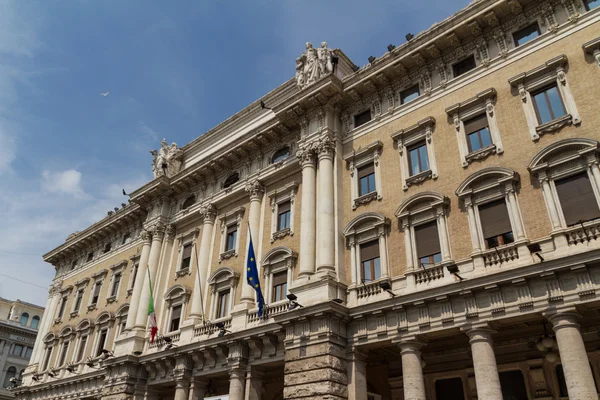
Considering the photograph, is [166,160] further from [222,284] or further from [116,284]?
[222,284]

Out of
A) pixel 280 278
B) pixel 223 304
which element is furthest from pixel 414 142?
pixel 223 304

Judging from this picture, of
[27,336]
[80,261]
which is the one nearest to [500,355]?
[80,261]

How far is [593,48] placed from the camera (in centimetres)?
1662

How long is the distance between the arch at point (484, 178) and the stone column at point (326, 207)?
5513 mm

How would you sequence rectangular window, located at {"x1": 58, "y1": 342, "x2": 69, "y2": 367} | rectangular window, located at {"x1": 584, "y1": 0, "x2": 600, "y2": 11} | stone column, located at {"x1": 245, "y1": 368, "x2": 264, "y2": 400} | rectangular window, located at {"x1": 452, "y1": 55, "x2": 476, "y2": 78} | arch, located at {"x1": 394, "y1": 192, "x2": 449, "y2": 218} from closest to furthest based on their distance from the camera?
rectangular window, located at {"x1": 584, "y1": 0, "x2": 600, "y2": 11}, arch, located at {"x1": 394, "y1": 192, "x2": 449, "y2": 218}, rectangular window, located at {"x1": 452, "y1": 55, "x2": 476, "y2": 78}, stone column, located at {"x1": 245, "y1": 368, "x2": 264, "y2": 400}, rectangular window, located at {"x1": 58, "y1": 342, "x2": 69, "y2": 367}

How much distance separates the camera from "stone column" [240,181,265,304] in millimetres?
22672

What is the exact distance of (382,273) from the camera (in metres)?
18.6

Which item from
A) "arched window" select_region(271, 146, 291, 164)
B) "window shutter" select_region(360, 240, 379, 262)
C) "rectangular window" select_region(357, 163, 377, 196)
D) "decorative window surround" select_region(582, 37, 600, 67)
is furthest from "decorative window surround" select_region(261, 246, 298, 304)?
"decorative window surround" select_region(582, 37, 600, 67)

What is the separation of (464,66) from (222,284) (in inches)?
608

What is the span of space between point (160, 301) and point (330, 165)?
13193mm

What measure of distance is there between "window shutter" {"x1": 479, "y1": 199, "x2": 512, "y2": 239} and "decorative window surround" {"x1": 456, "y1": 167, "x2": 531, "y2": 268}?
0.47 feet

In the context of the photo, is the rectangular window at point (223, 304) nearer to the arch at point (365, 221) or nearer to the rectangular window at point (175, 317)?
the rectangular window at point (175, 317)

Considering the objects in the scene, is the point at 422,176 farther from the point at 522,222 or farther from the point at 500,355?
the point at 500,355

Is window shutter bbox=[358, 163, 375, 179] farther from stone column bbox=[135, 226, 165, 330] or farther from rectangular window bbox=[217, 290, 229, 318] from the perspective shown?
stone column bbox=[135, 226, 165, 330]
